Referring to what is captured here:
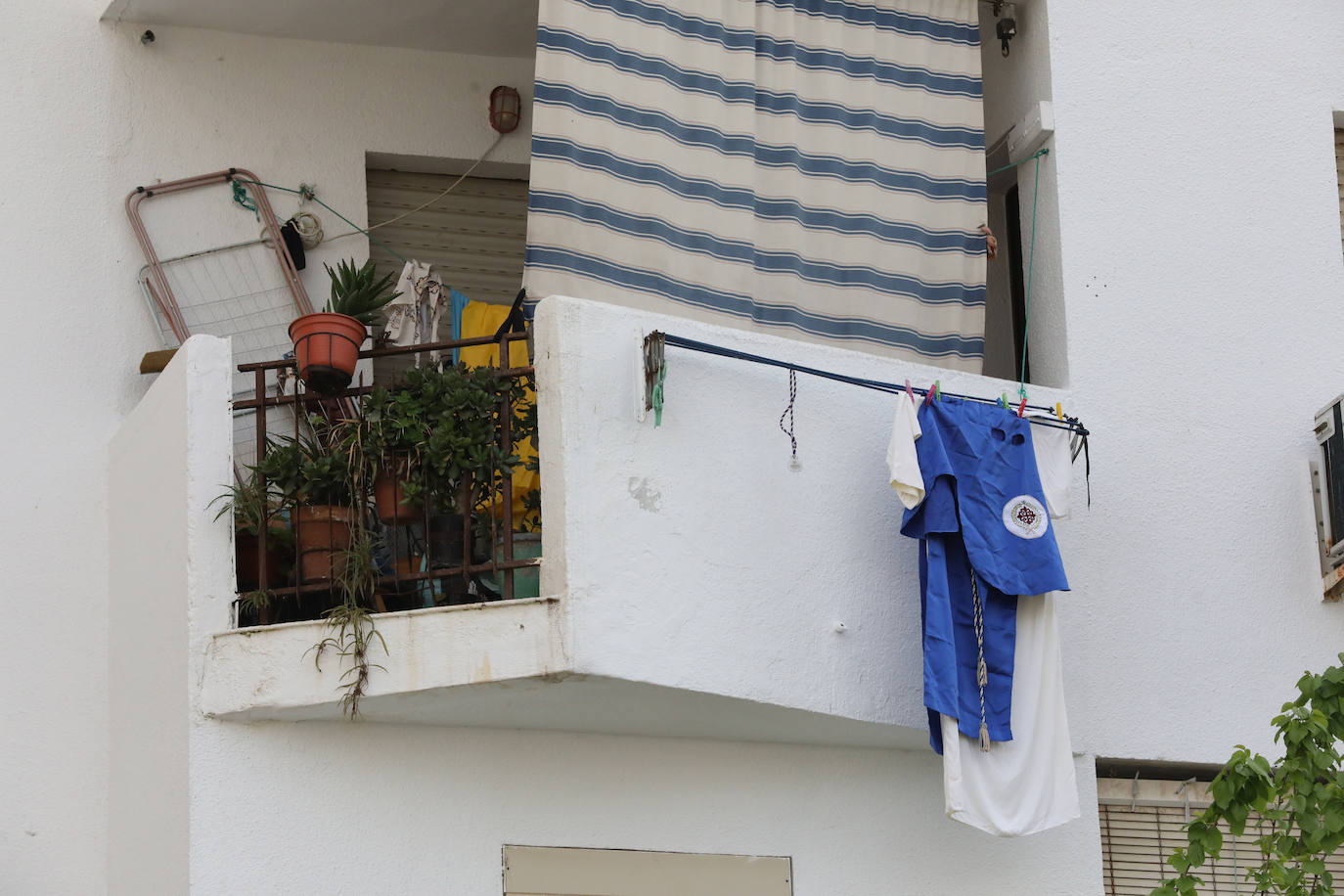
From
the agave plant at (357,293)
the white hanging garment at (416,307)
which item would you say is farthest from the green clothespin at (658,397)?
the white hanging garment at (416,307)

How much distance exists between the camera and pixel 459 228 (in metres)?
9.82

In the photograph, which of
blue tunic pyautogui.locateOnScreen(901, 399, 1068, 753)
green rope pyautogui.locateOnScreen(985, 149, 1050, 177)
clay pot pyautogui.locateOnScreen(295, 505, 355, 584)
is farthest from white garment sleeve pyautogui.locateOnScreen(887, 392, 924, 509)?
clay pot pyautogui.locateOnScreen(295, 505, 355, 584)

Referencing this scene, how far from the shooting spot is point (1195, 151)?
352 inches

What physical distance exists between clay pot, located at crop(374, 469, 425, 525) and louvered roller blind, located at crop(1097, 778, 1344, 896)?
334 cm

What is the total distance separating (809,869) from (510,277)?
375 centimetres

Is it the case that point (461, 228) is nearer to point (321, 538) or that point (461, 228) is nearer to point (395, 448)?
point (395, 448)

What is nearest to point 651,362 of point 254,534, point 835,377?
point 835,377

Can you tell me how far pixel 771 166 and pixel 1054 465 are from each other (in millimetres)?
1835

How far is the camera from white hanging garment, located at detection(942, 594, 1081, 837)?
7.18 m

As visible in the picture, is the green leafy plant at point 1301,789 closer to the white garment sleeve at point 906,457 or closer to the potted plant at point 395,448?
the white garment sleeve at point 906,457

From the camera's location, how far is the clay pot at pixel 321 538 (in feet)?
23.8

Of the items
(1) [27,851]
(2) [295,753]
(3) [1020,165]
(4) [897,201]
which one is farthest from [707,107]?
(1) [27,851]

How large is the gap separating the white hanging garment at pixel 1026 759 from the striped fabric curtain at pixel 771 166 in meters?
1.50

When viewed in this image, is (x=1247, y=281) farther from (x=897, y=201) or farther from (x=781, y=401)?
(x=781, y=401)
